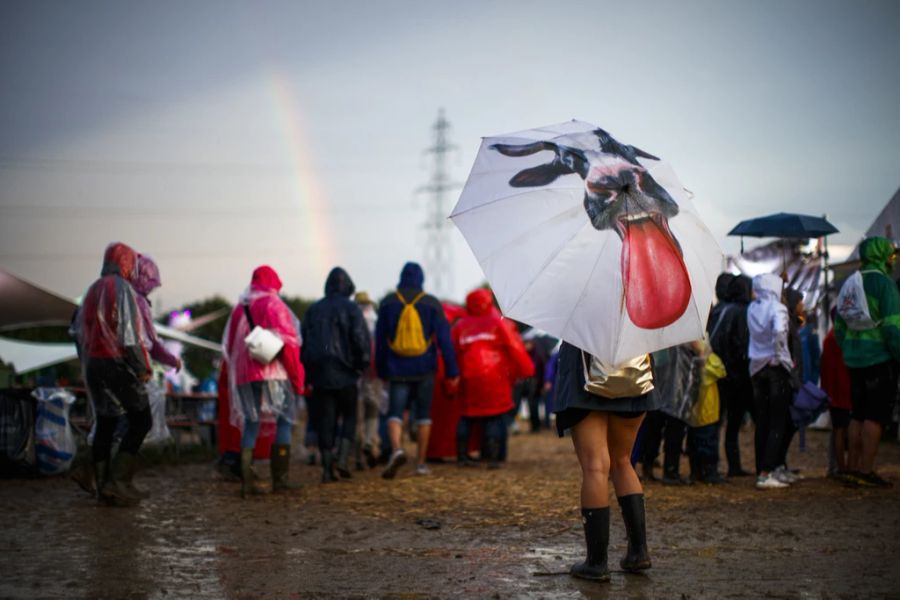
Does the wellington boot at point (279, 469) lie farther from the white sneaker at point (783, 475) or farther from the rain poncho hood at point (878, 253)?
the rain poncho hood at point (878, 253)

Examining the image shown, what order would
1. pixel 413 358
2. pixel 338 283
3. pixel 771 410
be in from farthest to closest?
pixel 413 358
pixel 338 283
pixel 771 410

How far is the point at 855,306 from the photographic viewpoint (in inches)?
354

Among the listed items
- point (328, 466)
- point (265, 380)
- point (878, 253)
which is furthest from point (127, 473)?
point (878, 253)

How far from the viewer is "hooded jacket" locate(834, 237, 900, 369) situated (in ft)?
29.1

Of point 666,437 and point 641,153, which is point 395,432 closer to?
point 666,437

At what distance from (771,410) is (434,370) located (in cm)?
352

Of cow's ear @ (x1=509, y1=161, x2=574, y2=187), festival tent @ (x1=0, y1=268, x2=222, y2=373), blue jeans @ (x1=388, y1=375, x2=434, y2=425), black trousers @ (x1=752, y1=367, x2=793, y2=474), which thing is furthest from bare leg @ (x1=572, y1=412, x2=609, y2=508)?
festival tent @ (x1=0, y1=268, x2=222, y2=373)

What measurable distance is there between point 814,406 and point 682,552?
4263 millimetres

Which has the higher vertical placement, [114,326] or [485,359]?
[114,326]

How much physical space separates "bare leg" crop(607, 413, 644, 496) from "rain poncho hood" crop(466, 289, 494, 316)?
6.92m

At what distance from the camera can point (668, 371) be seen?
9.72 meters

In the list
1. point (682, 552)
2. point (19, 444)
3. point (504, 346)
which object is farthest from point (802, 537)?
point (19, 444)

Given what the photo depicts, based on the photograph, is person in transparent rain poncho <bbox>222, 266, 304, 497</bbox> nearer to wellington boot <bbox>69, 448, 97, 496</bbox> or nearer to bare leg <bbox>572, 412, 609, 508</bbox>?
wellington boot <bbox>69, 448, 97, 496</bbox>

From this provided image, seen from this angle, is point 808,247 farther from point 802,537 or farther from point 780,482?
point 802,537
